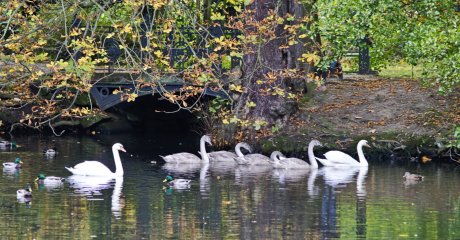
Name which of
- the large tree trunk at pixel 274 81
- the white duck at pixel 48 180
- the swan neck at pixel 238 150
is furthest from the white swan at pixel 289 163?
the white duck at pixel 48 180

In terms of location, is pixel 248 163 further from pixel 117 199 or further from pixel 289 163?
pixel 117 199

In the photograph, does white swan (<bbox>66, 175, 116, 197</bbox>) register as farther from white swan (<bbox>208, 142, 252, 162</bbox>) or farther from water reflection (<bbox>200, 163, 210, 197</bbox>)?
white swan (<bbox>208, 142, 252, 162</bbox>)

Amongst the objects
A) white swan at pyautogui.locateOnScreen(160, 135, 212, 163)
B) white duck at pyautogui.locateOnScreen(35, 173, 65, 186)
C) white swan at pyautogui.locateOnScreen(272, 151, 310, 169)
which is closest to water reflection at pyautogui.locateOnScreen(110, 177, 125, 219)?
white duck at pyautogui.locateOnScreen(35, 173, 65, 186)

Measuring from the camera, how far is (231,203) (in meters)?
23.3

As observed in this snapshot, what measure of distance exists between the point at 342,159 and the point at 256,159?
7.67 ft

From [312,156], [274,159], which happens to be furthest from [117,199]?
[312,156]

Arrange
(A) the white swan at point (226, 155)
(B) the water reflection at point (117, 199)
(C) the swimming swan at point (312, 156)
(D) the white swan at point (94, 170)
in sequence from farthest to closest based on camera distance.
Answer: (A) the white swan at point (226, 155) → (C) the swimming swan at point (312, 156) → (D) the white swan at point (94, 170) → (B) the water reflection at point (117, 199)

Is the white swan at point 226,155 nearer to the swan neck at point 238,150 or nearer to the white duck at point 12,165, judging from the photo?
the swan neck at point 238,150

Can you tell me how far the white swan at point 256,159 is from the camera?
31.0 meters

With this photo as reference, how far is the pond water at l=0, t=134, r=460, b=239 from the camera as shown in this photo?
19.7 meters

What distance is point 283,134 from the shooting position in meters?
33.3

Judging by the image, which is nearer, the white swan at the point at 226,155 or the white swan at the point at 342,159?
the white swan at the point at 342,159

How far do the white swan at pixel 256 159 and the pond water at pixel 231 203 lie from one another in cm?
43

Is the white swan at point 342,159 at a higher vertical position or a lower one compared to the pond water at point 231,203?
higher
